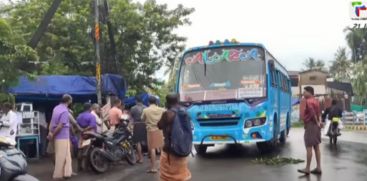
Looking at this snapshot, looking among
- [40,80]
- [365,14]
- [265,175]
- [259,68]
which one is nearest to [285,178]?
[265,175]

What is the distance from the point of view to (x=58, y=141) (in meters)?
10.3

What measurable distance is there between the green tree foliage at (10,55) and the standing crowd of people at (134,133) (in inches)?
75.0

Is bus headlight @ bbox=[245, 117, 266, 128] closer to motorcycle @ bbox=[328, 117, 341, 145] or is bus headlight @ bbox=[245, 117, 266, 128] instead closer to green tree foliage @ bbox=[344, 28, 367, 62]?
motorcycle @ bbox=[328, 117, 341, 145]

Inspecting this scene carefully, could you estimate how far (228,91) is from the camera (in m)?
13.3

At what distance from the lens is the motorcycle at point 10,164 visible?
199 inches

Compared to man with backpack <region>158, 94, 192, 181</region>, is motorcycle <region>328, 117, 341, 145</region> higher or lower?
lower

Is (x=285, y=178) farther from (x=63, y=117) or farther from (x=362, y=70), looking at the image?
(x=362, y=70)

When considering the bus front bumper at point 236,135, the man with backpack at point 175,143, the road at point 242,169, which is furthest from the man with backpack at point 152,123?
the man with backpack at point 175,143

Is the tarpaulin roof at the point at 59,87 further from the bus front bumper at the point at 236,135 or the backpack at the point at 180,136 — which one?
the backpack at the point at 180,136

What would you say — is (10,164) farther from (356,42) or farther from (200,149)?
(356,42)

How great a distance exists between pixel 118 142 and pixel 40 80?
448 cm

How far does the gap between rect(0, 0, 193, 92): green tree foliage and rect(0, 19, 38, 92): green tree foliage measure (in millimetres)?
7473

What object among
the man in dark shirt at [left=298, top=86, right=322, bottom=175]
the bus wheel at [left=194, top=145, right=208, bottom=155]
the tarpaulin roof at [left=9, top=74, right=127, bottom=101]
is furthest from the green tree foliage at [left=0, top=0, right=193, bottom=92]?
the man in dark shirt at [left=298, top=86, right=322, bottom=175]

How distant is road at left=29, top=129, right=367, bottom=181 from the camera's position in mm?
10398
